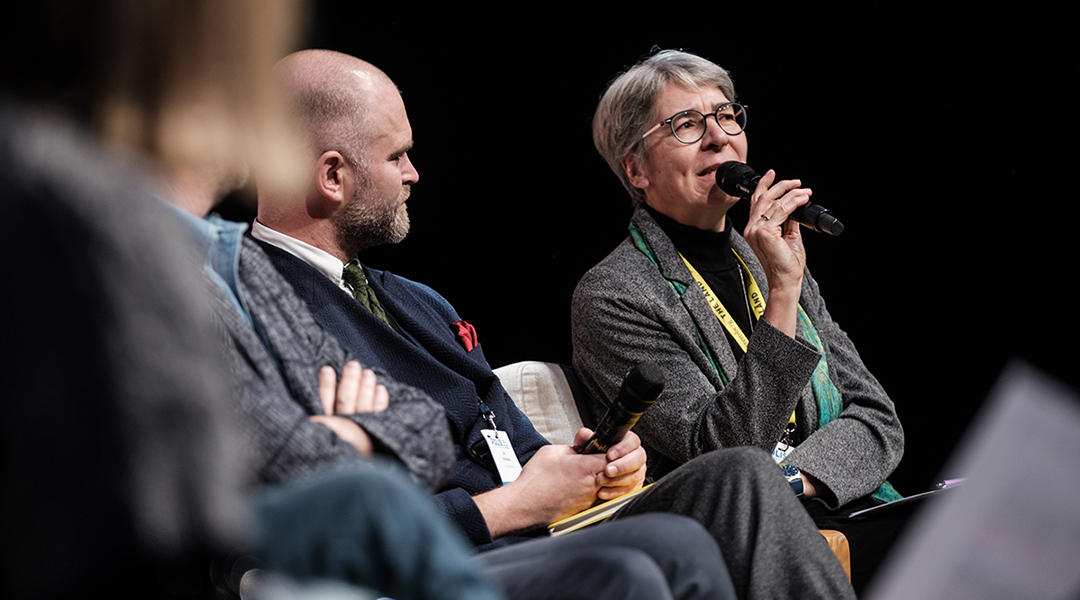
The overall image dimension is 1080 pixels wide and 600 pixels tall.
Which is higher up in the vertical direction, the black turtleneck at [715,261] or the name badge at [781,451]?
the black turtleneck at [715,261]

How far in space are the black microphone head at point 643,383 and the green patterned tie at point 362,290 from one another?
23.8 inches

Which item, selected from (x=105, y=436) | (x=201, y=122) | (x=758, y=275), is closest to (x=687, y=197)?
(x=758, y=275)

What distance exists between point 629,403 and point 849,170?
2.04 meters

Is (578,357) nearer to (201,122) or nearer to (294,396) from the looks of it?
(294,396)

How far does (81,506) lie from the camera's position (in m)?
0.51

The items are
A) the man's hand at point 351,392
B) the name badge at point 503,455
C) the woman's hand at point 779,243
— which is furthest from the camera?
the woman's hand at point 779,243

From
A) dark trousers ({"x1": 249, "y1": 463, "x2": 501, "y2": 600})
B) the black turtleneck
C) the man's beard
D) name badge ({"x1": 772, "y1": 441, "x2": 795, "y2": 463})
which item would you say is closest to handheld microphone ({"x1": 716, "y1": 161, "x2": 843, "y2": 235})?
the black turtleneck

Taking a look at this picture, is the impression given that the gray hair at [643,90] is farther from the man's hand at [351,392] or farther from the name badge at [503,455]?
the man's hand at [351,392]

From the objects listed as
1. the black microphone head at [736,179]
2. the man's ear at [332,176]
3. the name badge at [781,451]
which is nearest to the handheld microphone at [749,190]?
the black microphone head at [736,179]

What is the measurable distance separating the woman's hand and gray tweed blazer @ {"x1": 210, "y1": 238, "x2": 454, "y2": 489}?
112cm

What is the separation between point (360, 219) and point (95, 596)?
1273 millimetres

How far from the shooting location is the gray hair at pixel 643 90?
2301 mm

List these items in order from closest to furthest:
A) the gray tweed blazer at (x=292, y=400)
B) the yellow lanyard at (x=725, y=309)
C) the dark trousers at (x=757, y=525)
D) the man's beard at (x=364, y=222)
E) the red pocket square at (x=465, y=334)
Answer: the gray tweed blazer at (x=292, y=400), the dark trousers at (x=757, y=525), the man's beard at (x=364, y=222), the red pocket square at (x=465, y=334), the yellow lanyard at (x=725, y=309)

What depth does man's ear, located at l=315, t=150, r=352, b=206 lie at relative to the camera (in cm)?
171
